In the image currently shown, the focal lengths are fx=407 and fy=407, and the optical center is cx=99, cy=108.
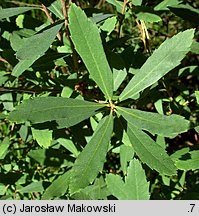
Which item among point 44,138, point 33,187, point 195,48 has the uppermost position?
point 195,48

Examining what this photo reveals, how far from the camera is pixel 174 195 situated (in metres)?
2.06

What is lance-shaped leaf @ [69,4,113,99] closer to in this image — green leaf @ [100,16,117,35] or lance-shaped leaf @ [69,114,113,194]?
lance-shaped leaf @ [69,114,113,194]

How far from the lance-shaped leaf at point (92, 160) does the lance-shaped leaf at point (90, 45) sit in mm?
101

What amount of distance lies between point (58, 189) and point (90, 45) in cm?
67

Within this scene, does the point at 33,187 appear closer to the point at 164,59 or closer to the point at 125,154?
the point at 125,154

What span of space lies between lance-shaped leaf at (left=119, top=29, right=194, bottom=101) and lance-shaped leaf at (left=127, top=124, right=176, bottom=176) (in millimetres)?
143

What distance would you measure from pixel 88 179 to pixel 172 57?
1.34 feet

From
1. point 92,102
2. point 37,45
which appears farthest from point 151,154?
point 37,45

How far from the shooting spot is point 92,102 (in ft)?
3.96

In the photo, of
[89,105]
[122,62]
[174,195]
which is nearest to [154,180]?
[174,195]

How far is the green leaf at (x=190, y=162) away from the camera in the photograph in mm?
1337

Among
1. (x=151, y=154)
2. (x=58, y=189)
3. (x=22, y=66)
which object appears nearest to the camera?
(x=151, y=154)

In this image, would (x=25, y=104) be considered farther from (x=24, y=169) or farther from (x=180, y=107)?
(x=24, y=169)

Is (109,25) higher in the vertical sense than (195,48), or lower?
higher
